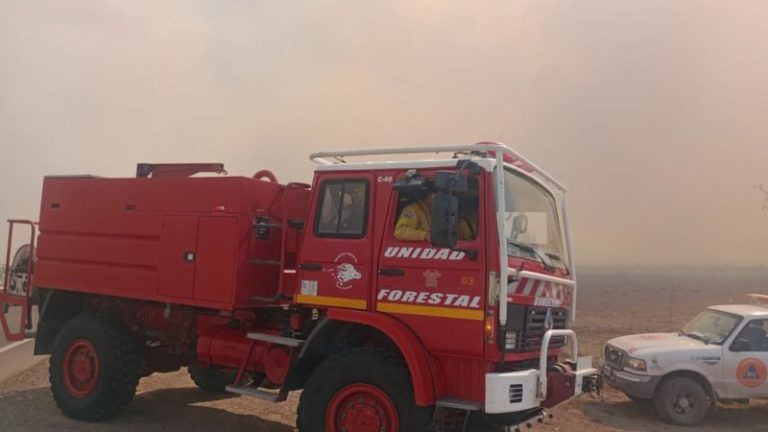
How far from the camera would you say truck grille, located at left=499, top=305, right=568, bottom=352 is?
5.34 metres

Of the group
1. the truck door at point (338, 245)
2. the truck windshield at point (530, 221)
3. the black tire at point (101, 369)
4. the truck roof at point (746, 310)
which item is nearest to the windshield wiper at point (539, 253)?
the truck windshield at point (530, 221)

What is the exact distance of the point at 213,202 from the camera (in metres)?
6.78

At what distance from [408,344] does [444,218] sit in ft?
3.90

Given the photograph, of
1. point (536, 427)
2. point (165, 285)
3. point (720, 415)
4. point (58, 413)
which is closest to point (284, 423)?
point (165, 285)

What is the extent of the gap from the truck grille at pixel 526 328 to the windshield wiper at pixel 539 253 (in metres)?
0.43

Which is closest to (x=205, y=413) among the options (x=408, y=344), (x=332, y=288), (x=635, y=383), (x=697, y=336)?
(x=332, y=288)

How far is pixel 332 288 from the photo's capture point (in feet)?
19.4

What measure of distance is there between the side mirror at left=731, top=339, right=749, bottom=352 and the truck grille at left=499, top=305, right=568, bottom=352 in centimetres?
515

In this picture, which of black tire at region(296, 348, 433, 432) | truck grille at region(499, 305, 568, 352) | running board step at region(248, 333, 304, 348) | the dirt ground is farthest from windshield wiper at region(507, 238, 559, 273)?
the dirt ground

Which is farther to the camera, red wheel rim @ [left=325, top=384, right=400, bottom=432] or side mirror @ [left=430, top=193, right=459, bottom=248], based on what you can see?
red wheel rim @ [left=325, top=384, right=400, bottom=432]

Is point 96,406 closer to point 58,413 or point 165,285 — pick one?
point 58,413

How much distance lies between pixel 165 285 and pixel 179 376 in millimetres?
4275

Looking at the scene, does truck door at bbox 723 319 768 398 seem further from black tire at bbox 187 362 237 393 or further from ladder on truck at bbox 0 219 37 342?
ladder on truck at bbox 0 219 37 342

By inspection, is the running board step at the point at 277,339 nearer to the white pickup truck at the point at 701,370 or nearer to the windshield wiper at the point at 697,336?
the white pickup truck at the point at 701,370
